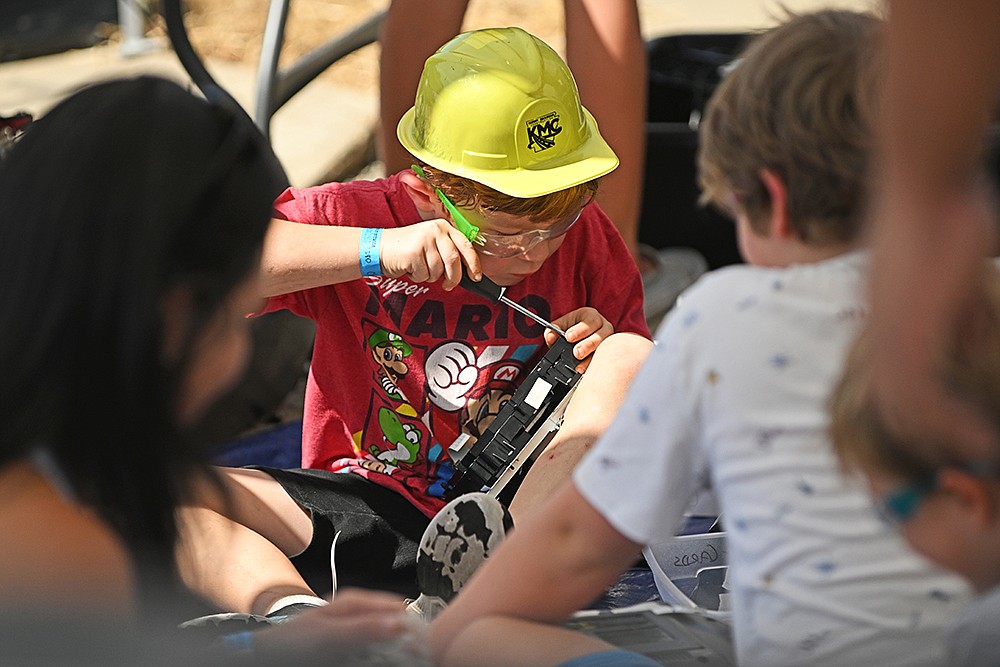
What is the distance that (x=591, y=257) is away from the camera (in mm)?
1646

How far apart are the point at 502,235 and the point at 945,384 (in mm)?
802

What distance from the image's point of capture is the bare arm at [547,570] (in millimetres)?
1023

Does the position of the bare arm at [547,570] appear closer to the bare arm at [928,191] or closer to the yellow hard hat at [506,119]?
the bare arm at [928,191]

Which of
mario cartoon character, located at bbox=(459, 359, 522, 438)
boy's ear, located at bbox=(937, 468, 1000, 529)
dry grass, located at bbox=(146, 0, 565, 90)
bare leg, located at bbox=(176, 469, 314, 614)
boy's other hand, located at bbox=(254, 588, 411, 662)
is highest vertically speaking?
boy's ear, located at bbox=(937, 468, 1000, 529)

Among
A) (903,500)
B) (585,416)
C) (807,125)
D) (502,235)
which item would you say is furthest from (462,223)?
(903,500)

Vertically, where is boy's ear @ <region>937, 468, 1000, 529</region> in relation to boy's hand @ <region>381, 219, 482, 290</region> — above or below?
above

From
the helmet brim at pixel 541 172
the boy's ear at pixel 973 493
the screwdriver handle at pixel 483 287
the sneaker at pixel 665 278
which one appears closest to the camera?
the boy's ear at pixel 973 493

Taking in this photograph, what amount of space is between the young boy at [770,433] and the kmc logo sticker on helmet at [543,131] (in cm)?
46

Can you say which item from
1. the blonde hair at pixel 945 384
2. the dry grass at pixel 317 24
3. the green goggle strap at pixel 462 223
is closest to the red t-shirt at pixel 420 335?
the green goggle strap at pixel 462 223

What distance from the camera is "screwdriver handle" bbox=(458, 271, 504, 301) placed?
1568mm

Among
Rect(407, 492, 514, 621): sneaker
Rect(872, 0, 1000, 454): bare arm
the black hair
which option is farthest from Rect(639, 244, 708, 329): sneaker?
Rect(872, 0, 1000, 454): bare arm

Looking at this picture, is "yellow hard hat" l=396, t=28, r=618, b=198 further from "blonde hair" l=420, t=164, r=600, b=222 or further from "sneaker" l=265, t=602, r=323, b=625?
"sneaker" l=265, t=602, r=323, b=625

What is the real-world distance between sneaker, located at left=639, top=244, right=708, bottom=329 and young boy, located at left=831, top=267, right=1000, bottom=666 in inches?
49.3

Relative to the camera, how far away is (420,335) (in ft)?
5.28
